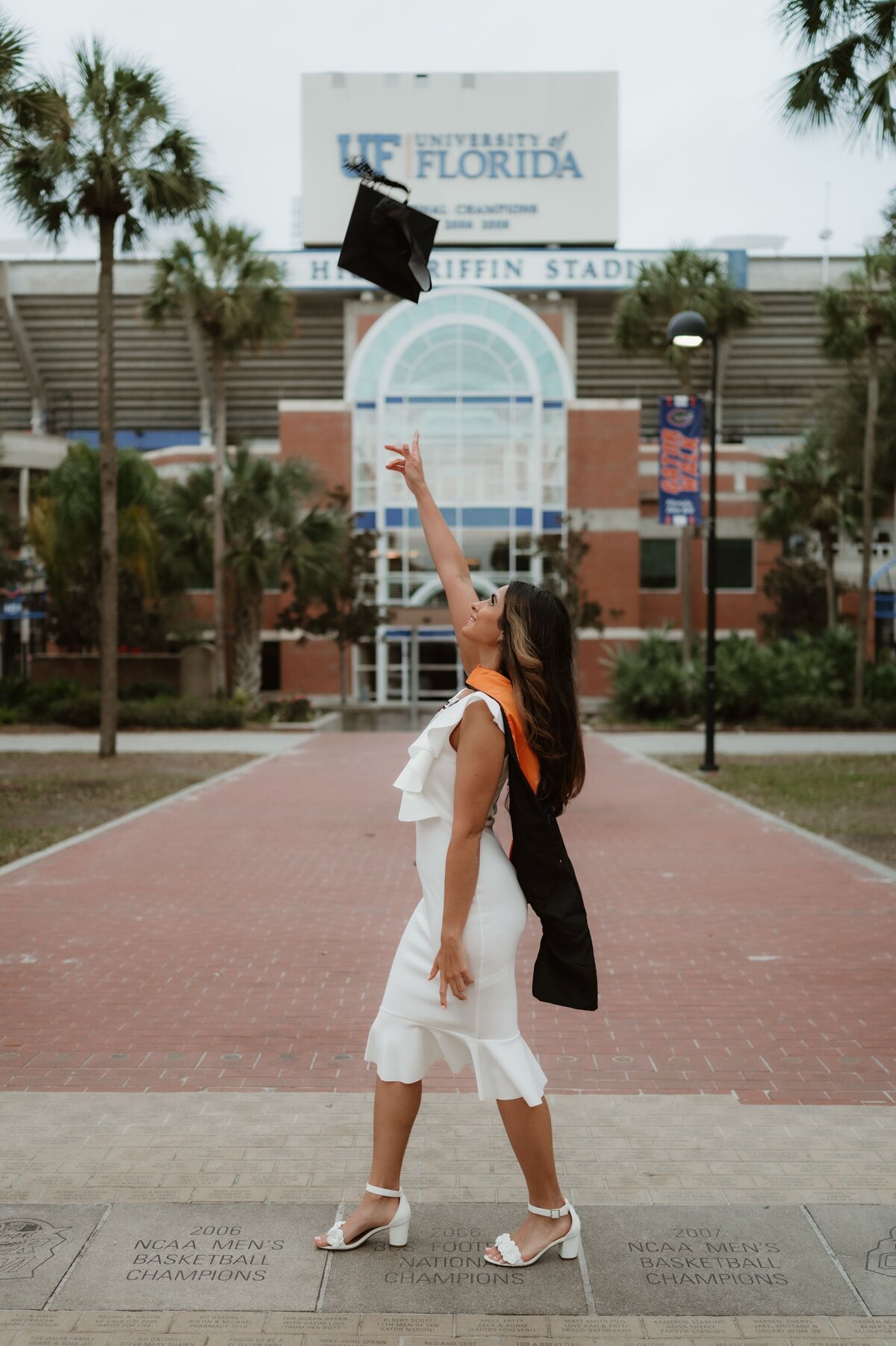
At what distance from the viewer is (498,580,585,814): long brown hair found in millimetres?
3445

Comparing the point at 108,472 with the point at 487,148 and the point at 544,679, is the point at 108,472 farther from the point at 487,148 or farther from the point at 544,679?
the point at 487,148

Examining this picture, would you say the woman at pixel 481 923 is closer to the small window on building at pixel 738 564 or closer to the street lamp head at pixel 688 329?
the street lamp head at pixel 688 329

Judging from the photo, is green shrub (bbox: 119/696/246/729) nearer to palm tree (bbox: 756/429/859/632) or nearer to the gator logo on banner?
the gator logo on banner

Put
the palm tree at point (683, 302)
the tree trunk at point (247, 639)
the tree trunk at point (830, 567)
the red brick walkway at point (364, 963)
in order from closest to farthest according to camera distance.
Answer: the red brick walkway at point (364, 963) < the palm tree at point (683, 302) < the tree trunk at point (247, 639) < the tree trunk at point (830, 567)

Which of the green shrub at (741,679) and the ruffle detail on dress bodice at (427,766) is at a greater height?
the ruffle detail on dress bodice at (427,766)

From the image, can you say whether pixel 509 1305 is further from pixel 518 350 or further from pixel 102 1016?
pixel 518 350

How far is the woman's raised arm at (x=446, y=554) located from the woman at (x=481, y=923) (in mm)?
247

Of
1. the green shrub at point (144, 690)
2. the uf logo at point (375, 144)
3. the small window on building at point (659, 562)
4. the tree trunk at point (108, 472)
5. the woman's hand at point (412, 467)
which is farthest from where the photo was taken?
the uf logo at point (375, 144)

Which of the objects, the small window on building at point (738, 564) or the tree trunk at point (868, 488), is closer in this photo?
the tree trunk at point (868, 488)

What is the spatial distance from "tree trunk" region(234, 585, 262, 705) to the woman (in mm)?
30456

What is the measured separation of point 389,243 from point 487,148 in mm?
50563

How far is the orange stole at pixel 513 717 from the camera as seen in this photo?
3.43 meters

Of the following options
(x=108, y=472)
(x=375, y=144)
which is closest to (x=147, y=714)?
(x=108, y=472)

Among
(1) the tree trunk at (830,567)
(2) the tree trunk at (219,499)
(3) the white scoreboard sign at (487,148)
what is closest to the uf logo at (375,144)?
(3) the white scoreboard sign at (487,148)
